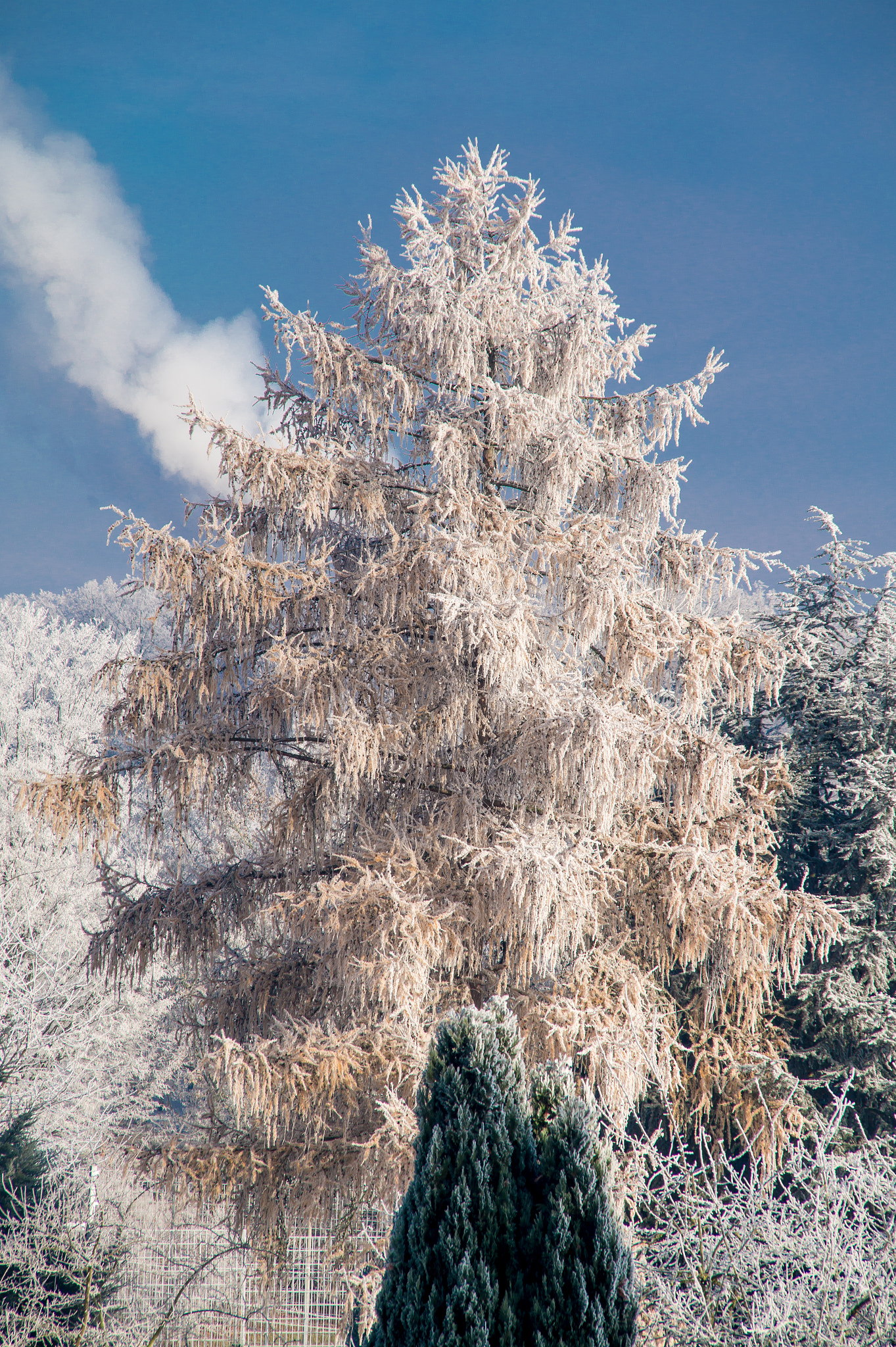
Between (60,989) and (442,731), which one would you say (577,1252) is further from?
(60,989)

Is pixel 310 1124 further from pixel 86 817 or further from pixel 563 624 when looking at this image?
pixel 563 624

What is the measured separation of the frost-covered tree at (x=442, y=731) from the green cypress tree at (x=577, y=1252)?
2093 mm

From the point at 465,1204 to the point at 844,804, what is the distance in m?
7.89

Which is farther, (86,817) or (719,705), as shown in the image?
(719,705)

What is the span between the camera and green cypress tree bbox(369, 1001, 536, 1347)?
334cm

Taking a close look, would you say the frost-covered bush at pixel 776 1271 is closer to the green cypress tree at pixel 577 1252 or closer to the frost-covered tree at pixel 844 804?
the green cypress tree at pixel 577 1252

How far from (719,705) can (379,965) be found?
6357mm

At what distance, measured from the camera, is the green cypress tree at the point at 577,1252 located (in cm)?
335

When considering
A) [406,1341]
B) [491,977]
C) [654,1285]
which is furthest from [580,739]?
[406,1341]

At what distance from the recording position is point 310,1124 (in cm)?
632

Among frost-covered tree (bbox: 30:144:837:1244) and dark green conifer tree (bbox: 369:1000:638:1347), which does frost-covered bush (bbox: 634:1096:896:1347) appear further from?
frost-covered tree (bbox: 30:144:837:1244)

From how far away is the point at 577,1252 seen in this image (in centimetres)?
344

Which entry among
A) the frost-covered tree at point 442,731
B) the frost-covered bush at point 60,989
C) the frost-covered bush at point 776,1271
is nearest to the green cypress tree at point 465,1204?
the frost-covered bush at point 776,1271

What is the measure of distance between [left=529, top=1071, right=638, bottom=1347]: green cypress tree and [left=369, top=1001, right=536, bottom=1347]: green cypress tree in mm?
102
